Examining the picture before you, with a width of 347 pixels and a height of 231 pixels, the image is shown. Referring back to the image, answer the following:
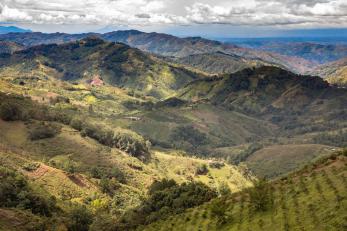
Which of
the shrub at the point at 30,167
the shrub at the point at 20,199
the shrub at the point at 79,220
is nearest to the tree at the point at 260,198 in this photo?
the shrub at the point at 79,220

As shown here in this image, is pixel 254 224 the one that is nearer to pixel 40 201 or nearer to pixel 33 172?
pixel 40 201

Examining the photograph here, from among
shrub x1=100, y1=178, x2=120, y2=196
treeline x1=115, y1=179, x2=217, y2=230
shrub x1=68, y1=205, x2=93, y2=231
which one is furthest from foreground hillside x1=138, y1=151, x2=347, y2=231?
shrub x1=100, y1=178, x2=120, y2=196

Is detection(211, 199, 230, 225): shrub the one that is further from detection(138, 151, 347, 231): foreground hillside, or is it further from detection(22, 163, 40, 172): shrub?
detection(22, 163, 40, 172): shrub

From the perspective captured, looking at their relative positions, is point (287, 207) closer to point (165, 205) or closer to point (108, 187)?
point (165, 205)

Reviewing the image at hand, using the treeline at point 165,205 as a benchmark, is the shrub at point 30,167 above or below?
below

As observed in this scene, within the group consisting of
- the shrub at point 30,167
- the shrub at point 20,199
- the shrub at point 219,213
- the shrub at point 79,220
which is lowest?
the shrub at point 30,167

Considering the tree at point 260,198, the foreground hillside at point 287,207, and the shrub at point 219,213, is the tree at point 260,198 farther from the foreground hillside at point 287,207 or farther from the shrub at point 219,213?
the shrub at point 219,213

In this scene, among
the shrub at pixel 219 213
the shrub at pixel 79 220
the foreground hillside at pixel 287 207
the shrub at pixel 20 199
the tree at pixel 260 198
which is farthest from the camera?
the shrub at pixel 20 199

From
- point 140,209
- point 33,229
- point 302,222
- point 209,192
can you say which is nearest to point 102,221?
point 140,209
